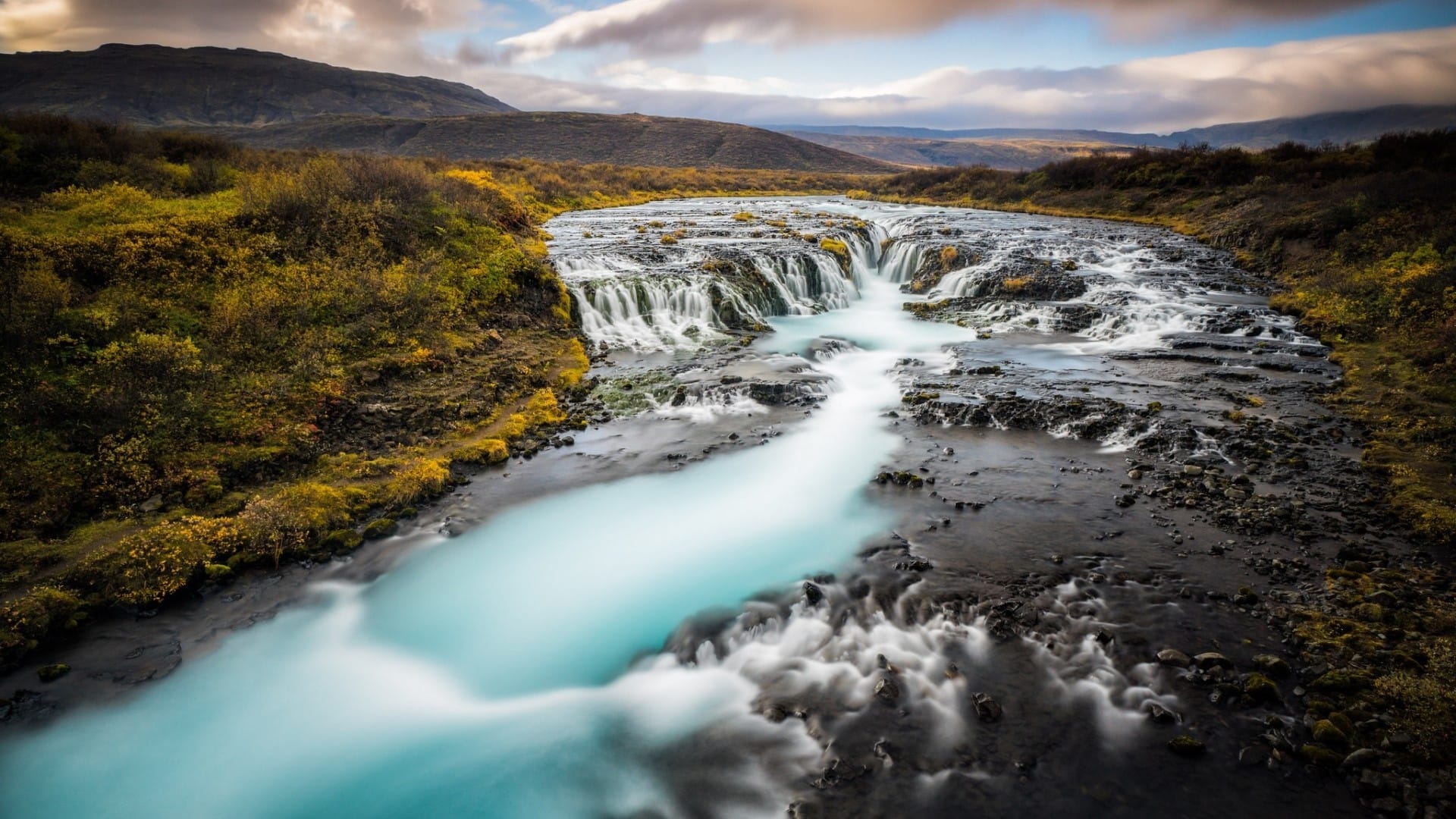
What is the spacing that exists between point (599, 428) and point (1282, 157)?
161 ft

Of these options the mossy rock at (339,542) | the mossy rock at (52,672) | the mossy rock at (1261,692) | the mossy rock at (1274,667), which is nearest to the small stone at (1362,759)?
the mossy rock at (1261,692)

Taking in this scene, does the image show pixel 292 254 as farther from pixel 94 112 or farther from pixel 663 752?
pixel 94 112

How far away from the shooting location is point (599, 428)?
13211 mm

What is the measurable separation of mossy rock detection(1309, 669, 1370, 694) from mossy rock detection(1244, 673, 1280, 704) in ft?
1.24

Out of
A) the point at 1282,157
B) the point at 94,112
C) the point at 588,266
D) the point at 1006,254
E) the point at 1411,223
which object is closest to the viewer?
the point at 1411,223

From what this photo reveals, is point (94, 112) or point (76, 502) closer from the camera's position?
point (76, 502)

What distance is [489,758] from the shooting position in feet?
20.8

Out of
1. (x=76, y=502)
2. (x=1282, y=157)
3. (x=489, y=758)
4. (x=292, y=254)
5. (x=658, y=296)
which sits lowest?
(x=489, y=758)

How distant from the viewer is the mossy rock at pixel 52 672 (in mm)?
6566

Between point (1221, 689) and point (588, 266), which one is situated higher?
point (588, 266)

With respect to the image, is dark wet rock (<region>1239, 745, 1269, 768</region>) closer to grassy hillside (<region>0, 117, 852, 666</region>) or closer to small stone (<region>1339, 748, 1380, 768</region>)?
small stone (<region>1339, 748, 1380, 768</region>)

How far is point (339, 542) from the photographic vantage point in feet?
29.6

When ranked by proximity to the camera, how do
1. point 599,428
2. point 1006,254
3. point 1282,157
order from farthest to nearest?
point 1282,157 → point 1006,254 → point 599,428

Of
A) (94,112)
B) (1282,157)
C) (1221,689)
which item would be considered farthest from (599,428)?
(94,112)
